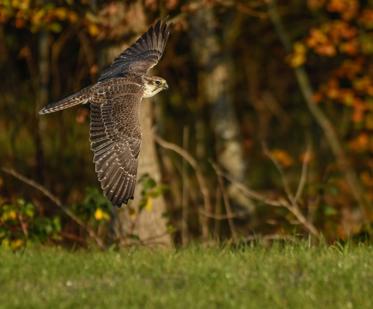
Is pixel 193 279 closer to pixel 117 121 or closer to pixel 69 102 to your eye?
pixel 117 121

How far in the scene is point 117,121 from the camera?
10.6 meters

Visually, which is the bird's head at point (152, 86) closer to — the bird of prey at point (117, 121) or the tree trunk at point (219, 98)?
the bird of prey at point (117, 121)

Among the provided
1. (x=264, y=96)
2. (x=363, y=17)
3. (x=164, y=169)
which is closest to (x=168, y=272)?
(x=164, y=169)

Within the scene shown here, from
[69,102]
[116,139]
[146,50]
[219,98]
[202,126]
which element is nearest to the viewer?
[116,139]

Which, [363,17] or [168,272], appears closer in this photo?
[168,272]

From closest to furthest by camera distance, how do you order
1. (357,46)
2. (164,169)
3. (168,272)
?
(168,272), (164,169), (357,46)

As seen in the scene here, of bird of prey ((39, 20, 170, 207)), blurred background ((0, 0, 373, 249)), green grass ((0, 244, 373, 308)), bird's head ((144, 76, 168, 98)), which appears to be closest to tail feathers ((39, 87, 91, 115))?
bird of prey ((39, 20, 170, 207))

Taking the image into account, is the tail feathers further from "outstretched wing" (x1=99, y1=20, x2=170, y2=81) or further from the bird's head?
"outstretched wing" (x1=99, y1=20, x2=170, y2=81)

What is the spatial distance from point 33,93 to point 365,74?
5680 millimetres

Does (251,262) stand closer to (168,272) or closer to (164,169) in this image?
(168,272)

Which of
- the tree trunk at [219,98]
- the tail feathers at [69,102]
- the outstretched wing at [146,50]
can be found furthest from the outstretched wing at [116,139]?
the tree trunk at [219,98]

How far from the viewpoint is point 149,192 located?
12.2 metres

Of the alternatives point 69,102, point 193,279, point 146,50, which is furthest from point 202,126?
point 193,279

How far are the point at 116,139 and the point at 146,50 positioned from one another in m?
1.95
